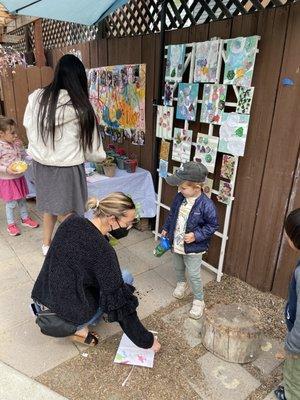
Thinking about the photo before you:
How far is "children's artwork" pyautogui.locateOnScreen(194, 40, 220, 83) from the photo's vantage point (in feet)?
9.15

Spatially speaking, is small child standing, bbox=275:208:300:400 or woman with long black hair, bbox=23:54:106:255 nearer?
small child standing, bbox=275:208:300:400

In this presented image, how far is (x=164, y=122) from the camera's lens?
11.5ft

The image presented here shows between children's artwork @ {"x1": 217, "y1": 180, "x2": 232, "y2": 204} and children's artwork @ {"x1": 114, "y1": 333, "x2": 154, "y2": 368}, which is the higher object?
children's artwork @ {"x1": 217, "y1": 180, "x2": 232, "y2": 204}

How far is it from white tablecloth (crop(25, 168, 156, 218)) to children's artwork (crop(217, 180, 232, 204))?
1.09m

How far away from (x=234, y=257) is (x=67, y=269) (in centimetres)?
187

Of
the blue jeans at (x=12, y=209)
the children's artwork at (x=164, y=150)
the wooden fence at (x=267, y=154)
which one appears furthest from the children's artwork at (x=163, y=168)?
the blue jeans at (x=12, y=209)

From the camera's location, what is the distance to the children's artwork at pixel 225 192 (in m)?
2.96

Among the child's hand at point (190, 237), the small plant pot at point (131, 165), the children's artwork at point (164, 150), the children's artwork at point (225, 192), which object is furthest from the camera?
the small plant pot at point (131, 165)

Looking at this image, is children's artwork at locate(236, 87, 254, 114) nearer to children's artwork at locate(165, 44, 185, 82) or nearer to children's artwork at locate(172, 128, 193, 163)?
children's artwork at locate(172, 128, 193, 163)

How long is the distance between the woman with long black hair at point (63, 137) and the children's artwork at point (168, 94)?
36.0 inches

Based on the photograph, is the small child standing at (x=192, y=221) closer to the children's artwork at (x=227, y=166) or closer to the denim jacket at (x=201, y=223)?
the denim jacket at (x=201, y=223)

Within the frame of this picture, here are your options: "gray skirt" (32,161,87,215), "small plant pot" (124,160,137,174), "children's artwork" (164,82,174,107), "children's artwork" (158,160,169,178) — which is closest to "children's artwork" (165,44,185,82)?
"children's artwork" (164,82,174,107)

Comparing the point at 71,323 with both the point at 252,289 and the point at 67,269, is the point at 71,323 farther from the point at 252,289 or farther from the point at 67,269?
the point at 252,289

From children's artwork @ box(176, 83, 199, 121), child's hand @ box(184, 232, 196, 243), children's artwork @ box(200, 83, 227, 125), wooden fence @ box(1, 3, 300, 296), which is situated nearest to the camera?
wooden fence @ box(1, 3, 300, 296)
